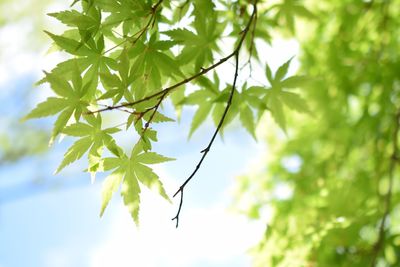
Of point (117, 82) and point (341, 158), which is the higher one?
point (341, 158)

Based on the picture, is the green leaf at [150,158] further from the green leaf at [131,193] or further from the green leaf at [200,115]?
the green leaf at [200,115]

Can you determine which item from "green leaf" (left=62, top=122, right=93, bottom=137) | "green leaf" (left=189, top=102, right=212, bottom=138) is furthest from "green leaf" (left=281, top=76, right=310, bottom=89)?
"green leaf" (left=62, top=122, right=93, bottom=137)

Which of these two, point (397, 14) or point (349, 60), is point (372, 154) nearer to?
point (349, 60)

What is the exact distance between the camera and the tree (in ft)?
3.00

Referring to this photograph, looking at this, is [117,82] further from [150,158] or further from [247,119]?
[247,119]

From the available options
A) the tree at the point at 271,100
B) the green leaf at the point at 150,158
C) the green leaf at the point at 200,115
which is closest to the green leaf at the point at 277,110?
the tree at the point at 271,100

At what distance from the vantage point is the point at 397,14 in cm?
243

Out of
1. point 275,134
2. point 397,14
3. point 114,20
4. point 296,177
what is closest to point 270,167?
point 296,177

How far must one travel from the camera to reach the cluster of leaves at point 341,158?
5.45 feet

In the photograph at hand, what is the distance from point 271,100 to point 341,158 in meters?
1.24

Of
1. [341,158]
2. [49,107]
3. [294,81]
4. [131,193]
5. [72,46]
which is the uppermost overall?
[341,158]

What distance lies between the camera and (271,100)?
1304mm

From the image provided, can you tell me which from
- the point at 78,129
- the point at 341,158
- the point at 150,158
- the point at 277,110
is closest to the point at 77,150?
the point at 78,129

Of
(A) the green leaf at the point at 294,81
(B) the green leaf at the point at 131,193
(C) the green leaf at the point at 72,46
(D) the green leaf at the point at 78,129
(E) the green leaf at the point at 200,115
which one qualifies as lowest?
(B) the green leaf at the point at 131,193
